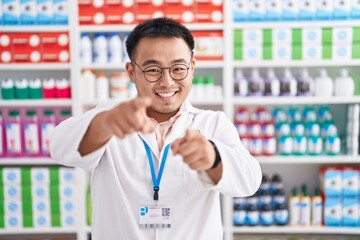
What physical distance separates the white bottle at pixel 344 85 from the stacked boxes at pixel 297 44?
5.5 inches

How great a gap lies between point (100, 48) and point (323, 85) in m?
1.66

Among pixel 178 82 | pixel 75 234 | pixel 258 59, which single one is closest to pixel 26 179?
pixel 75 234

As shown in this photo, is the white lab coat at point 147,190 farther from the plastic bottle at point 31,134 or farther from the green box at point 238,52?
the plastic bottle at point 31,134

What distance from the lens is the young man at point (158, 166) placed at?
1.43 metres

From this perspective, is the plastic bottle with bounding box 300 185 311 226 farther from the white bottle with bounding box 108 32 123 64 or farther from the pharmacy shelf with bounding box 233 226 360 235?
the white bottle with bounding box 108 32 123 64

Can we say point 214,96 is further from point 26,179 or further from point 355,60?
point 26,179

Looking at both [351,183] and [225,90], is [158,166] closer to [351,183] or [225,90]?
[225,90]

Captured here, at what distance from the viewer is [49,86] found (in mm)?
3531

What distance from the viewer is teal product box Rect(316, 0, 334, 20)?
3.44 metres

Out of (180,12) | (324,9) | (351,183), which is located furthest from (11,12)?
(351,183)

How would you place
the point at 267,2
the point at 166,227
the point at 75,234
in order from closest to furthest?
1. the point at 166,227
2. the point at 267,2
3. the point at 75,234

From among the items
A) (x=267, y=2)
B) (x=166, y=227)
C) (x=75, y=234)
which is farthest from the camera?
(x=75, y=234)

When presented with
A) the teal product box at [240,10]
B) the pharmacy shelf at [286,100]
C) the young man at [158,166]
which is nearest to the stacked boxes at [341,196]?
the pharmacy shelf at [286,100]

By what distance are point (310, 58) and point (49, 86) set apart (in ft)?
6.34
